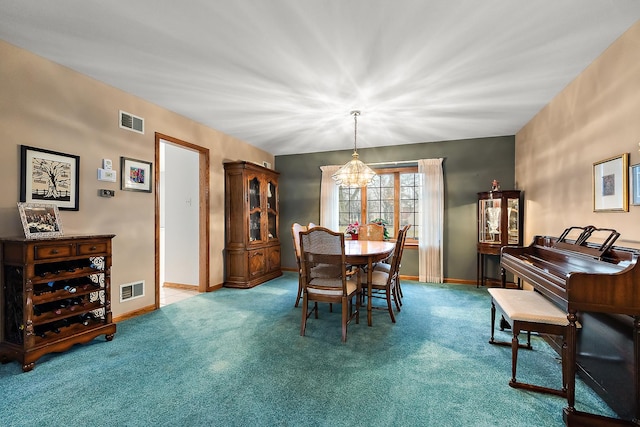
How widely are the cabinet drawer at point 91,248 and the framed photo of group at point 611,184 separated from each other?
171 inches

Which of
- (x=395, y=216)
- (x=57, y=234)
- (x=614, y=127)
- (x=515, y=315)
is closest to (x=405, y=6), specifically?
(x=614, y=127)

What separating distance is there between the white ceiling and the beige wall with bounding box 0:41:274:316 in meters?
0.17

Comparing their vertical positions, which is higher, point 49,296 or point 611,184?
point 611,184

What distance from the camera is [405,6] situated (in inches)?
73.4

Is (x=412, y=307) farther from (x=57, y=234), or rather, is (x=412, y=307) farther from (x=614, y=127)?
(x=57, y=234)

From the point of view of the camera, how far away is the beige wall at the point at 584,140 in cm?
211

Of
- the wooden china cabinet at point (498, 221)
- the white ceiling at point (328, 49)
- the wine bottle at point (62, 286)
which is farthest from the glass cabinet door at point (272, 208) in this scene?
the wooden china cabinet at point (498, 221)

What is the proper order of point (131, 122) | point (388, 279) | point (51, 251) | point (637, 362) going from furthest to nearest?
point (131, 122), point (388, 279), point (51, 251), point (637, 362)

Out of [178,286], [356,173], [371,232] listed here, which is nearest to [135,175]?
[178,286]

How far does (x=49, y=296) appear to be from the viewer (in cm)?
228

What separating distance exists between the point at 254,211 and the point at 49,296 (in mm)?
2917

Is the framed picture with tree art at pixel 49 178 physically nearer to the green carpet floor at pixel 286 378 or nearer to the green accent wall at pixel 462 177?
the green carpet floor at pixel 286 378

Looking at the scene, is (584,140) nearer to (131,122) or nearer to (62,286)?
(131,122)

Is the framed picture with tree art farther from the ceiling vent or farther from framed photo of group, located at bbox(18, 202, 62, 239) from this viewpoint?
the ceiling vent
